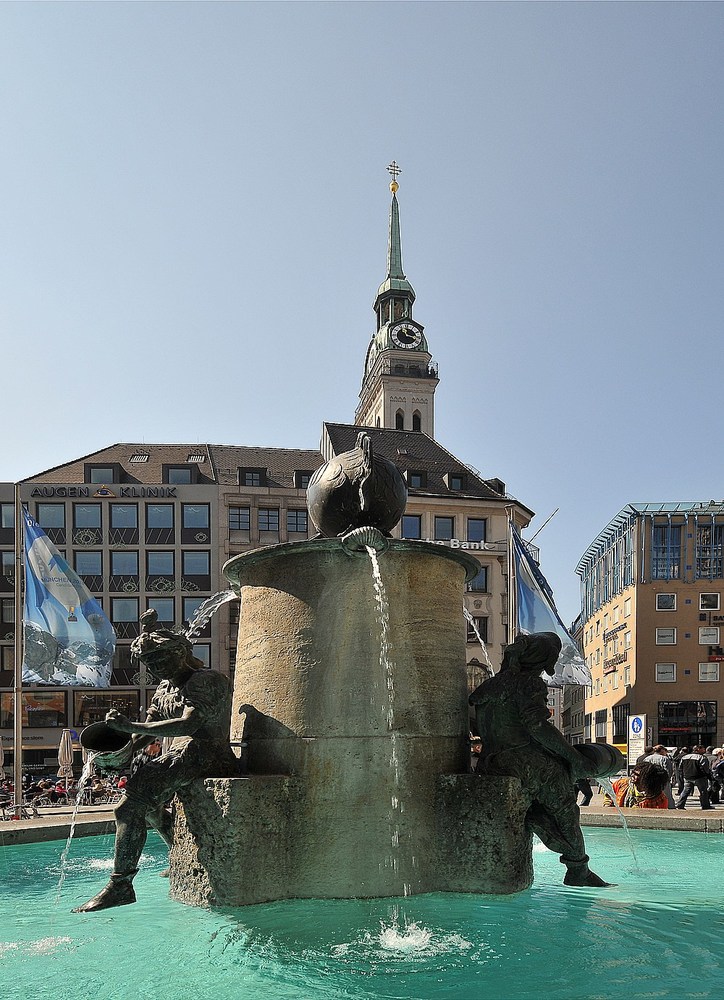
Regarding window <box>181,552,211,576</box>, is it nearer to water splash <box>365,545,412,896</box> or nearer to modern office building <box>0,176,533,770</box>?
modern office building <box>0,176,533,770</box>

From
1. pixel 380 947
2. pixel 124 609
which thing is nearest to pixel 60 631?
pixel 380 947

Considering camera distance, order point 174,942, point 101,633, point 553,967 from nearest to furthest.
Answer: point 553,967 < point 174,942 < point 101,633

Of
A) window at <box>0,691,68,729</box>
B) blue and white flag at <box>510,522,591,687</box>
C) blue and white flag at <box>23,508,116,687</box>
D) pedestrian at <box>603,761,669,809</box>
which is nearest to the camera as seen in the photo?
pedestrian at <box>603,761,669,809</box>

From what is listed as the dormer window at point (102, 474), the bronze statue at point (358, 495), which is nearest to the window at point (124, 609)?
the dormer window at point (102, 474)

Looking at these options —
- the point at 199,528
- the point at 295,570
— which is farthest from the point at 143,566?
the point at 295,570

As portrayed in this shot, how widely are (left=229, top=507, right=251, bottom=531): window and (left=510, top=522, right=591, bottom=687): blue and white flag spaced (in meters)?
29.2

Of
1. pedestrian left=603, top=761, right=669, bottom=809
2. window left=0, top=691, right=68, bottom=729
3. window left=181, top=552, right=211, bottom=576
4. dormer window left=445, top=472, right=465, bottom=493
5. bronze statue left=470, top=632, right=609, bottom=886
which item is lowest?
window left=0, top=691, right=68, bottom=729

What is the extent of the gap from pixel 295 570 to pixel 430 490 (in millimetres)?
44882

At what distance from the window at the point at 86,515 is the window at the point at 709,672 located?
1497 inches

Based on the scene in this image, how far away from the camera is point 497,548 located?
51562mm

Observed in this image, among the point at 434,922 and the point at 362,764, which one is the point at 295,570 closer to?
the point at 362,764

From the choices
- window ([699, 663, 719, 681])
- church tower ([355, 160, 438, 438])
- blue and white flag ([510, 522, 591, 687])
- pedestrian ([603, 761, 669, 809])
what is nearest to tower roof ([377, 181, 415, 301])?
church tower ([355, 160, 438, 438])

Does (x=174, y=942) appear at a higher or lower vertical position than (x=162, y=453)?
lower

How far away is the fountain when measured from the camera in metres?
6.32
